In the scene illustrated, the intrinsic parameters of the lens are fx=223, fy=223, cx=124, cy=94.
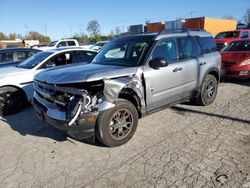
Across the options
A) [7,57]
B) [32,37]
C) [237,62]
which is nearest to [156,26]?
[237,62]

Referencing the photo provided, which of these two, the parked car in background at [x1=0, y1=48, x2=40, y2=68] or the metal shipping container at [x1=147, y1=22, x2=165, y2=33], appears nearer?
the parked car in background at [x1=0, y1=48, x2=40, y2=68]

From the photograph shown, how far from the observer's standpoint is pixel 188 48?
505cm

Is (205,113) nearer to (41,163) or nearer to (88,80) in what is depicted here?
(88,80)

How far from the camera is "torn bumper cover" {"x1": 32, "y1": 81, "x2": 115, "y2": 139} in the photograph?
3293 mm

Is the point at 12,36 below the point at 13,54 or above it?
above

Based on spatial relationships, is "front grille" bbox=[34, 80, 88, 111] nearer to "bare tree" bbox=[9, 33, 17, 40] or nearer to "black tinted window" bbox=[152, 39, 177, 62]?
"black tinted window" bbox=[152, 39, 177, 62]

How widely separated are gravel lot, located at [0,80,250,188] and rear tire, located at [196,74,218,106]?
497 millimetres

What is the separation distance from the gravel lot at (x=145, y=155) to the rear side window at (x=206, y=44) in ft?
5.20

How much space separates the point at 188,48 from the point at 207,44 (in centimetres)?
90

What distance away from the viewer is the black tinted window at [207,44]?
17.8 feet

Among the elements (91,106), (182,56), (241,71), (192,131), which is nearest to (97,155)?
(91,106)

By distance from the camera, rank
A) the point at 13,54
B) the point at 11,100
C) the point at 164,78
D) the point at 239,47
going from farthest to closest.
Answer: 1. the point at 13,54
2. the point at 239,47
3. the point at 11,100
4. the point at 164,78

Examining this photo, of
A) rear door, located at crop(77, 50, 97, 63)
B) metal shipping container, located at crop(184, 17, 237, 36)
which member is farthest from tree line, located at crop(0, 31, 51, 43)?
rear door, located at crop(77, 50, 97, 63)

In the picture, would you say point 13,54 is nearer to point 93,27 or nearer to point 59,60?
point 59,60
